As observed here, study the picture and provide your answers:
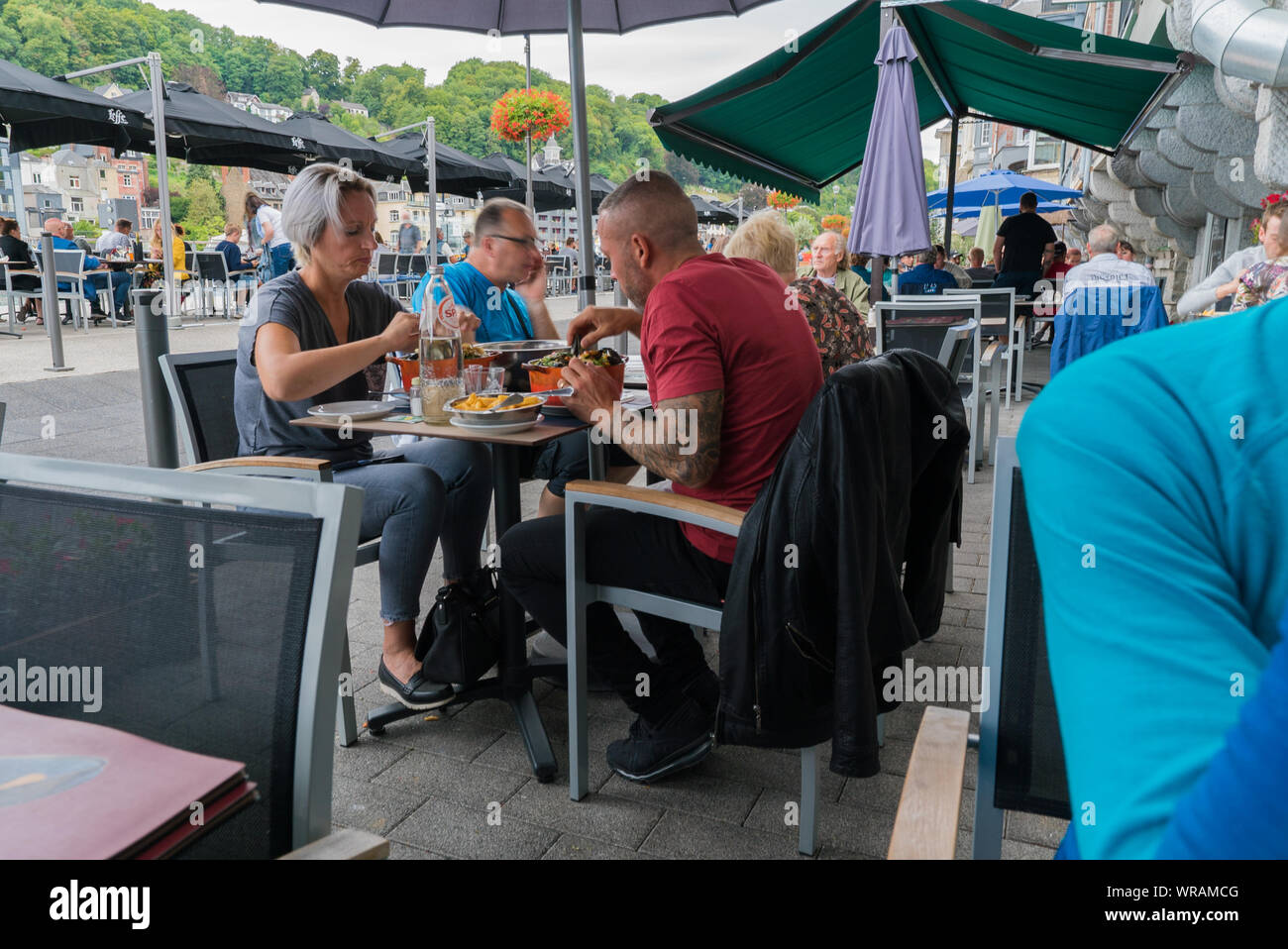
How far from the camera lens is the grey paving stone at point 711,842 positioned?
6.84ft

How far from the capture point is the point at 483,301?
149 inches

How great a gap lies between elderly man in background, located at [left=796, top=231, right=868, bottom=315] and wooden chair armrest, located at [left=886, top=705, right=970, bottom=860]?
19.2 ft

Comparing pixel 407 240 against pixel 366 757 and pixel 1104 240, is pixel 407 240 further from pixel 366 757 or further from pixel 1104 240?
pixel 366 757

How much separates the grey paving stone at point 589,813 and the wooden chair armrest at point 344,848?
1357 millimetres

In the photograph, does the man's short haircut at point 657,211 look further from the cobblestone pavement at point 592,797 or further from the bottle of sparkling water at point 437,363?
the cobblestone pavement at point 592,797

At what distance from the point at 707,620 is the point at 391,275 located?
47.1 ft

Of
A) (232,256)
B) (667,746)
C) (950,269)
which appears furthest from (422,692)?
(232,256)

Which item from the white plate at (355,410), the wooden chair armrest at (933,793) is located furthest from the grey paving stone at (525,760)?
the wooden chair armrest at (933,793)

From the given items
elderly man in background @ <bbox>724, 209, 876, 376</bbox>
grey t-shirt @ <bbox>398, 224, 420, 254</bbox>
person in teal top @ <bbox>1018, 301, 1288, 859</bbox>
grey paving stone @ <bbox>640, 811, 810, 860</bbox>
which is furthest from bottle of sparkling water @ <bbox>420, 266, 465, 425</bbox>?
grey t-shirt @ <bbox>398, 224, 420, 254</bbox>

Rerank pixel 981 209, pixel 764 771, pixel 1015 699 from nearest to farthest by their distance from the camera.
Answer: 1. pixel 1015 699
2. pixel 764 771
3. pixel 981 209

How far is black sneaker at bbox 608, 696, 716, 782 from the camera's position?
234 centimetres

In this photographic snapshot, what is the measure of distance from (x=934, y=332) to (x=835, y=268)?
7.23ft

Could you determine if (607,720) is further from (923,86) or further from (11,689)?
(923,86)

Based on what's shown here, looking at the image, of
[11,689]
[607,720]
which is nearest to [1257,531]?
[11,689]
